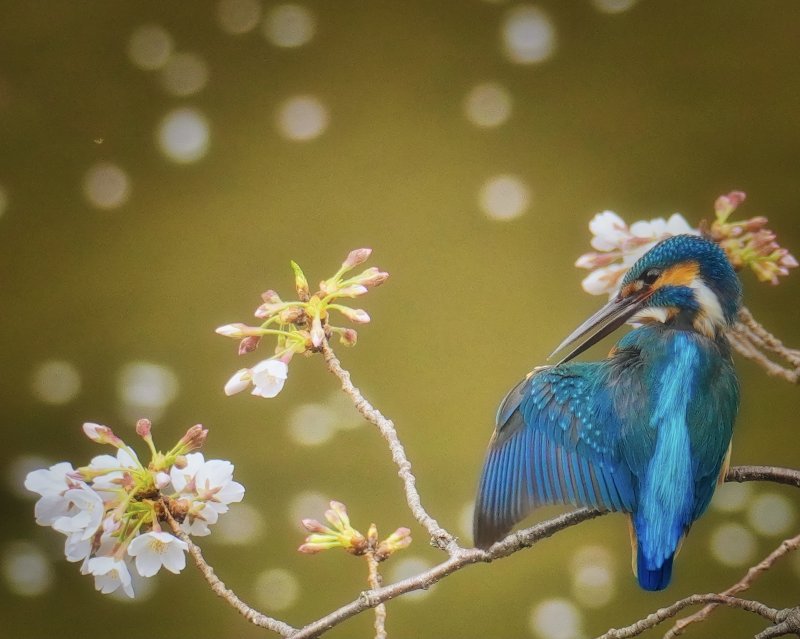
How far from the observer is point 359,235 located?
1.65 meters

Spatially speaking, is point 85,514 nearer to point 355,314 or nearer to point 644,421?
point 355,314

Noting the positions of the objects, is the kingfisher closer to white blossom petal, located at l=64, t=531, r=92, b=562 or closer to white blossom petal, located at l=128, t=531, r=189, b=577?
white blossom petal, located at l=128, t=531, r=189, b=577

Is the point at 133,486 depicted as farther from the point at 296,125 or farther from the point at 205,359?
the point at 296,125

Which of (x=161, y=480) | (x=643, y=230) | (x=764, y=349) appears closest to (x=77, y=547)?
(x=161, y=480)

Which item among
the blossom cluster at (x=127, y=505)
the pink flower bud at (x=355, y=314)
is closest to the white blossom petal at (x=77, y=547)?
the blossom cluster at (x=127, y=505)

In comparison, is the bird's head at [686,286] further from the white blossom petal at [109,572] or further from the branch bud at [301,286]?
the white blossom petal at [109,572]

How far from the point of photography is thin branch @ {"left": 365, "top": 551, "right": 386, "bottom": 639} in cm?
146

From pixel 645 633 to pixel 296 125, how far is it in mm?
1088

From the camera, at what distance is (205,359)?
162 centimetres

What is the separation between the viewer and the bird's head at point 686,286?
147 centimetres

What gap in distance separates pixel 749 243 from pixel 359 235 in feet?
2.29

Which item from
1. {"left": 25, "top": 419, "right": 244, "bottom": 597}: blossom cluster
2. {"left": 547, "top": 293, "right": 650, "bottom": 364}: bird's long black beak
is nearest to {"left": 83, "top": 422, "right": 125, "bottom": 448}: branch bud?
{"left": 25, "top": 419, "right": 244, "bottom": 597}: blossom cluster

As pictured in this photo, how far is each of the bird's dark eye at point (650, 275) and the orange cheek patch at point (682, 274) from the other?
0.02 metres

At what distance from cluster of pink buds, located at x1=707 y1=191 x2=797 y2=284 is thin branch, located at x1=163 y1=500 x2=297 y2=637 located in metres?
1.00
